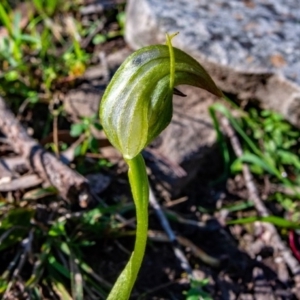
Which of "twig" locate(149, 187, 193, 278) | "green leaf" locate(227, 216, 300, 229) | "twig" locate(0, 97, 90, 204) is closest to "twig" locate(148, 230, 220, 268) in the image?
"twig" locate(149, 187, 193, 278)

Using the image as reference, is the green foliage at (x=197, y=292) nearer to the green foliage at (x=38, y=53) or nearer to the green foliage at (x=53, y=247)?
the green foliage at (x=53, y=247)

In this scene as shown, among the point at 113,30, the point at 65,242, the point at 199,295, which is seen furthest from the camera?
the point at 113,30

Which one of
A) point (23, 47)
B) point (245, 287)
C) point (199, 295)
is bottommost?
point (245, 287)

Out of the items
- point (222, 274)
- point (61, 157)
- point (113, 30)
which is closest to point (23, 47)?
point (113, 30)

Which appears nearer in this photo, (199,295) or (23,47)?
(199,295)

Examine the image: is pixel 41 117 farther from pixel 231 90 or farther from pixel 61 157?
pixel 231 90

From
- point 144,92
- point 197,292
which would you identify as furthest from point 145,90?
point 197,292

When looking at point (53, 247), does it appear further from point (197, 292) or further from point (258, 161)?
point (258, 161)
